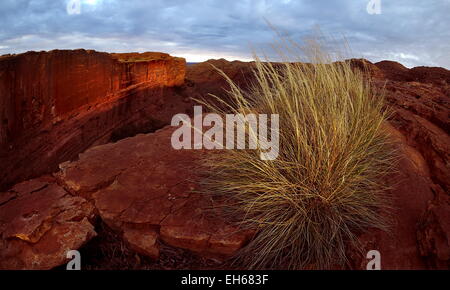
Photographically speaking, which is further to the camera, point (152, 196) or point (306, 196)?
point (152, 196)

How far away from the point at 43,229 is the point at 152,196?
799 millimetres

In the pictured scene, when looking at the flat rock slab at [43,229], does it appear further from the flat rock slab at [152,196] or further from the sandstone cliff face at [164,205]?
the flat rock slab at [152,196]

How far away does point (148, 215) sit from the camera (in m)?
2.33

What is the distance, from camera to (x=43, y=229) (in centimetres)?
237

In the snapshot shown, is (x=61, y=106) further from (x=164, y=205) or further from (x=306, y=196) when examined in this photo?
(x=306, y=196)

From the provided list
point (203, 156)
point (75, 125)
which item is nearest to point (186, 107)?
point (75, 125)

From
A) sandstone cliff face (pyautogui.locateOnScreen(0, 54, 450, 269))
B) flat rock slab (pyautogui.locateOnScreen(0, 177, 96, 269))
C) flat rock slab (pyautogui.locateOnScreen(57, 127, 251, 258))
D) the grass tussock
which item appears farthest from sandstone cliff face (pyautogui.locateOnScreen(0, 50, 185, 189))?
the grass tussock

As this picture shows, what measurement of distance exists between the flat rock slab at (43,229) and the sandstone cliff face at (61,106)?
182 centimetres

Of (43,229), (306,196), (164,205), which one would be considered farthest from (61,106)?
(306,196)

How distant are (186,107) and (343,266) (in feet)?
25.5

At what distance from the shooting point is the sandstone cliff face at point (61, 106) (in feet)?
13.9

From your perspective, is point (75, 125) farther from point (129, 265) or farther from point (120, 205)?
point (129, 265)

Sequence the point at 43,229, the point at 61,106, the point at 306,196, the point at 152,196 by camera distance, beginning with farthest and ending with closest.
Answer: the point at 61,106, the point at 152,196, the point at 43,229, the point at 306,196

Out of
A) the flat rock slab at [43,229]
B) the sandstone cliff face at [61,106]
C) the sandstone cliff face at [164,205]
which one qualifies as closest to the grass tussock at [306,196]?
the sandstone cliff face at [164,205]
